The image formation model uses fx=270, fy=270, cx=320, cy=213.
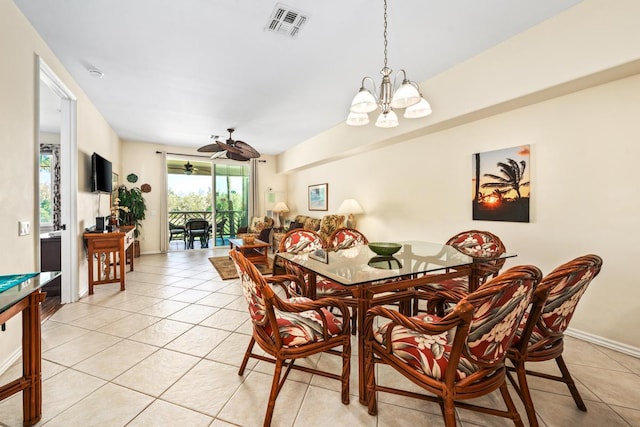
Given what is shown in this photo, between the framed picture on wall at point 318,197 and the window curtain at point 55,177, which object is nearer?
the window curtain at point 55,177

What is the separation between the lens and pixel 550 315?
144cm

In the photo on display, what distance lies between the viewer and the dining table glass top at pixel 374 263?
1.70 metres

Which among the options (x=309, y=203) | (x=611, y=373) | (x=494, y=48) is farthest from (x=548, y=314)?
(x=309, y=203)

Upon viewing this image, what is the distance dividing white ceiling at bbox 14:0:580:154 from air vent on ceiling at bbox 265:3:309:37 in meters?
0.05

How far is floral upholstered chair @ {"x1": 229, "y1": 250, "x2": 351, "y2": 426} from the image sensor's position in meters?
1.43

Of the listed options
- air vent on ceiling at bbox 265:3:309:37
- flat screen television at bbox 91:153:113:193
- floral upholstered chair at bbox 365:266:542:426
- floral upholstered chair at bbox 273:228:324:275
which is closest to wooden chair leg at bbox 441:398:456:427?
floral upholstered chair at bbox 365:266:542:426

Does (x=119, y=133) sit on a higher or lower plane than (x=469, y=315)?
higher

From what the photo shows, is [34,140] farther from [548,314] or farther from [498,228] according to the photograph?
[498,228]

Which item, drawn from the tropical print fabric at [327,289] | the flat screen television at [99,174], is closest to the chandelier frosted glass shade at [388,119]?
the tropical print fabric at [327,289]

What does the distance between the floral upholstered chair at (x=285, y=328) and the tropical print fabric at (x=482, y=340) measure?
41 centimetres

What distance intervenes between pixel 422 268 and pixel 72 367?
105 inches

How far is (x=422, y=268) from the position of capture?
6.23 feet

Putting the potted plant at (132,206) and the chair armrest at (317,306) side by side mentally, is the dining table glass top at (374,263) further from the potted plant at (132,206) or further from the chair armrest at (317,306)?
the potted plant at (132,206)

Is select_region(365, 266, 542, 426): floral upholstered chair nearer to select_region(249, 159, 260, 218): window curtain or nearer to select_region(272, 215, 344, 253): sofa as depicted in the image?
select_region(272, 215, 344, 253): sofa
